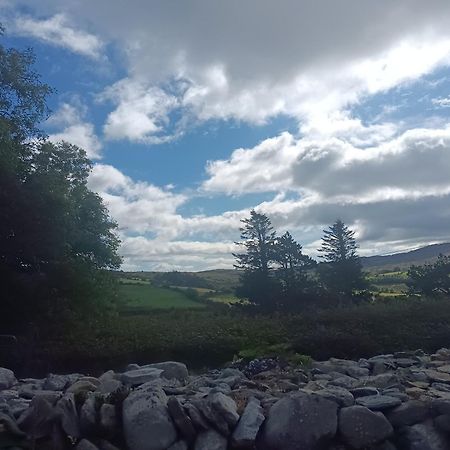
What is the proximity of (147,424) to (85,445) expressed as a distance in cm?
81

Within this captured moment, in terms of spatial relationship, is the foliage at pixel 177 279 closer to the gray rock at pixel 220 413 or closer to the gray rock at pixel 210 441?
the gray rock at pixel 220 413

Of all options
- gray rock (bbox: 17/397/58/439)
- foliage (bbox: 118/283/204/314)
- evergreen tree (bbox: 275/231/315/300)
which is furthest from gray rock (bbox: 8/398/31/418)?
evergreen tree (bbox: 275/231/315/300)

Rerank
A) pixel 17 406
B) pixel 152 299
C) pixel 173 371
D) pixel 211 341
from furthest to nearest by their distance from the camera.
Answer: pixel 152 299 → pixel 211 341 → pixel 173 371 → pixel 17 406

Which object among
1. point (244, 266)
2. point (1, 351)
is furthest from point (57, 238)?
point (244, 266)

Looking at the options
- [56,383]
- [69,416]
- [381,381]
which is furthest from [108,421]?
[381,381]

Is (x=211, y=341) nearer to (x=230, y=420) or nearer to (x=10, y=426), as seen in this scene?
(x=230, y=420)

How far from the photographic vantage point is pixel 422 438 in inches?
273

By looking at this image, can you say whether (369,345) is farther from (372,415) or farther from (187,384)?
(372,415)

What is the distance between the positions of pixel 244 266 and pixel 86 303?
2600 centimetres

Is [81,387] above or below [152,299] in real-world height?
below

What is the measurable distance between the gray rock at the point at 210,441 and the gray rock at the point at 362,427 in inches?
60.2

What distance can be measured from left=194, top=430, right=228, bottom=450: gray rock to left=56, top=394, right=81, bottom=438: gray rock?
158 cm

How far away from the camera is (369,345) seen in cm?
1345

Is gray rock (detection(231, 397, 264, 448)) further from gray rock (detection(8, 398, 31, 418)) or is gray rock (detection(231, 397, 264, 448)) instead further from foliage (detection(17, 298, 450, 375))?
foliage (detection(17, 298, 450, 375))
